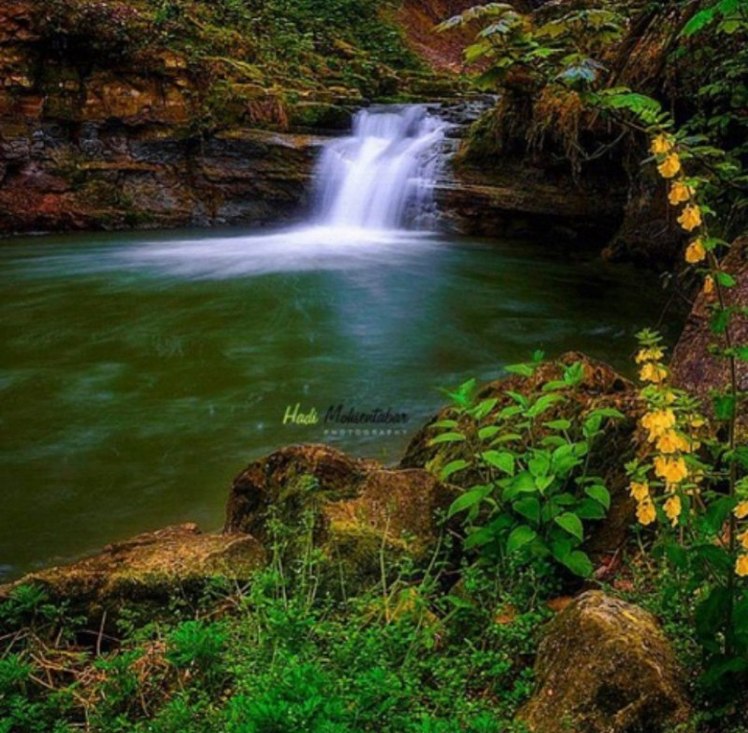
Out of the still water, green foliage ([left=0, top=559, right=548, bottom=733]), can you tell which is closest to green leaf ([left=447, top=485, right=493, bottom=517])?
green foliage ([left=0, top=559, right=548, bottom=733])

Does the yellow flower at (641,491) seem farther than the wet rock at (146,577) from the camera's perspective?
No

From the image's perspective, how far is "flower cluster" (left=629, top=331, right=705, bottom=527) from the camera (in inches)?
62.4

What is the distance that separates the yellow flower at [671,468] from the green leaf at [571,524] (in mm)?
776

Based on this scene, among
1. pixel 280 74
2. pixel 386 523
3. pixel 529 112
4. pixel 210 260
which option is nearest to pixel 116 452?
pixel 386 523

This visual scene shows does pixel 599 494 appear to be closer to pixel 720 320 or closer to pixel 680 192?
pixel 720 320

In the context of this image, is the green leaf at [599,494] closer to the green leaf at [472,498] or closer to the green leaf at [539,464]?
the green leaf at [539,464]

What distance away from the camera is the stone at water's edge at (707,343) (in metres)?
3.44

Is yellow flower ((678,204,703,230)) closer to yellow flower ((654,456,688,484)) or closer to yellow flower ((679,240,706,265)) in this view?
yellow flower ((679,240,706,265))

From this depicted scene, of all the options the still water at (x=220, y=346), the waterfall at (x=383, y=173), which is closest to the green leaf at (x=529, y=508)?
the still water at (x=220, y=346)

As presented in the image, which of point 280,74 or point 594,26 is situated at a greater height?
point 280,74

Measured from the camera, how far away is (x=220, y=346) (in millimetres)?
7414

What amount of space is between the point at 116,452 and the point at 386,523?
2728 millimetres

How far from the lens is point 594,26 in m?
2.51

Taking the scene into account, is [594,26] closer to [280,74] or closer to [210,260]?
[210,260]
